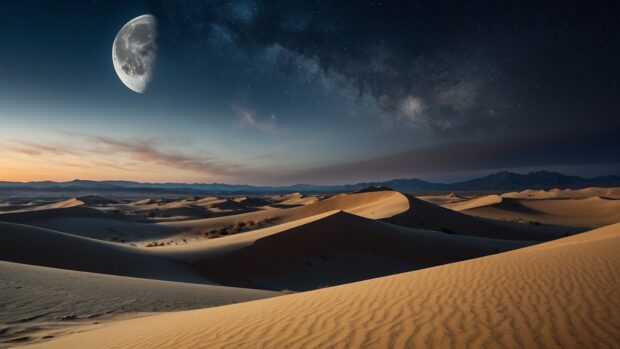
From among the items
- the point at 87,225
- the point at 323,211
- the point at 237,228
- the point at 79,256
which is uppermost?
the point at 323,211

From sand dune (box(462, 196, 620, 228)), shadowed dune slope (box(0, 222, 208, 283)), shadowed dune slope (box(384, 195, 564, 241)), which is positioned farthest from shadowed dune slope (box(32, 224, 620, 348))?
sand dune (box(462, 196, 620, 228))

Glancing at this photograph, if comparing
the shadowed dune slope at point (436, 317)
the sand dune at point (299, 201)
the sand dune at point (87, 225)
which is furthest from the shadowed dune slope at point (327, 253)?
the sand dune at point (299, 201)

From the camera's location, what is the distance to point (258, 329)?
4.43 metres

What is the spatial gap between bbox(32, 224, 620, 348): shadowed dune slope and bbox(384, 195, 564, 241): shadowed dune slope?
70.5ft

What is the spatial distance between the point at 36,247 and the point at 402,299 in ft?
48.4

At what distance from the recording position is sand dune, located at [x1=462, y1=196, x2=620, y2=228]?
127 feet

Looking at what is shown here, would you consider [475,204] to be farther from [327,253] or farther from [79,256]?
[79,256]

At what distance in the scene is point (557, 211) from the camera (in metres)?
48.2

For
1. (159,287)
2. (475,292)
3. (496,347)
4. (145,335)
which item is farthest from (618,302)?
(159,287)

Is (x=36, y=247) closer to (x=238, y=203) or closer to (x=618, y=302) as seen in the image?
(x=618, y=302)

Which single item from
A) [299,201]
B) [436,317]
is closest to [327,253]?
[436,317]

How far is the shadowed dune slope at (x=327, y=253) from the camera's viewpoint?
46.2 ft

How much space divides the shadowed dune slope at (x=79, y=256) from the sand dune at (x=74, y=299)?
320cm

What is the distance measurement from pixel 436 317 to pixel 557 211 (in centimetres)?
5549
